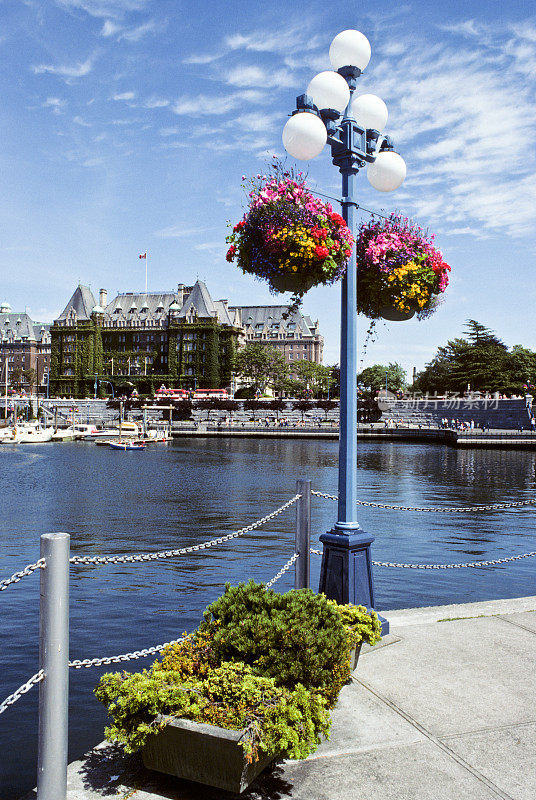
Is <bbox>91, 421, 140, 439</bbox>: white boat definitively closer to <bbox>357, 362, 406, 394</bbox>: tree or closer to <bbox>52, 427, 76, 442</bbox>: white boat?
<bbox>52, 427, 76, 442</bbox>: white boat

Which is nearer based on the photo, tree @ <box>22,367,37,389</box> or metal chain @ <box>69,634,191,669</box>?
metal chain @ <box>69,634,191,669</box>

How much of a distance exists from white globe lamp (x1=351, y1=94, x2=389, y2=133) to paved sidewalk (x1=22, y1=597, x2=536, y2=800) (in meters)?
5.60

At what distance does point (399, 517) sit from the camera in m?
29.3

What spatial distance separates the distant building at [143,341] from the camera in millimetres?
149000

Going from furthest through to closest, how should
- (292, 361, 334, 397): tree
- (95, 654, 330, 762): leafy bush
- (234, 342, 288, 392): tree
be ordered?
(292, 361, 334, 397): tree, (234, 342, 288, 392): tree, (95, 654, 330, 762): leafy bush

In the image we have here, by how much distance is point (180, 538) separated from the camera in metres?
23.8

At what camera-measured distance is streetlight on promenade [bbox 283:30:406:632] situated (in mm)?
6645

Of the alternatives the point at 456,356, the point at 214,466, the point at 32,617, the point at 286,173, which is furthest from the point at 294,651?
the point at 456,356

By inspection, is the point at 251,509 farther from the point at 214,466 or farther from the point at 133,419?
the point at 133,419

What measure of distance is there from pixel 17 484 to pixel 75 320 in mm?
125726

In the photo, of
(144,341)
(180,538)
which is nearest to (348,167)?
(180,538)

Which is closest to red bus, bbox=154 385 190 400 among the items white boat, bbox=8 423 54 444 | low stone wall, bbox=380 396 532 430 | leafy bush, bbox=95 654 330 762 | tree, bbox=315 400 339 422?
tree, bbox=315 400 339 422

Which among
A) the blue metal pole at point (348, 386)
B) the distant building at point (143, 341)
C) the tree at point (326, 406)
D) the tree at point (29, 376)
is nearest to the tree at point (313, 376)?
the distant building at point (143, 341)

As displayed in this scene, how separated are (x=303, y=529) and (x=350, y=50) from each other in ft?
16.7
